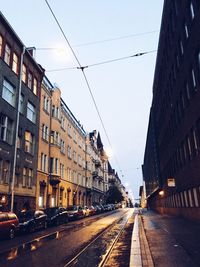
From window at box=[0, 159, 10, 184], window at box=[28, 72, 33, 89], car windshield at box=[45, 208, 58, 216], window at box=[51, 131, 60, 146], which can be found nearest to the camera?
window at box=[0, 159, 10, 184]

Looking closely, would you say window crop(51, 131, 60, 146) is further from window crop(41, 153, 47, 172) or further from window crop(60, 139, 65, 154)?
window crop(41, 153, 47, 172)

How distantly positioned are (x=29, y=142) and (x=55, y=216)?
9413 mm

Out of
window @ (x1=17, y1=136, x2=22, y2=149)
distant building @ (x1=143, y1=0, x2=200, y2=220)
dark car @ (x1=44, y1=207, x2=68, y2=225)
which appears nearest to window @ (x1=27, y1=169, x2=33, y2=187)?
window @ (x1=17, y1=136, x2=22, y2=149)

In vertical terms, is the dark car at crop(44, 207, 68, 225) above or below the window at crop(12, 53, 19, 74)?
below

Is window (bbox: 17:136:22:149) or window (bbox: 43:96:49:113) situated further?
window (bbox: 43:96:49:113)

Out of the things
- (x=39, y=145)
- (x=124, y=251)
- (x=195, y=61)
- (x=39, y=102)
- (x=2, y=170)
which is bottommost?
(x=124, y=251)

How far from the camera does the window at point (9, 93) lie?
86.8ft

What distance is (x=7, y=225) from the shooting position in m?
16.6

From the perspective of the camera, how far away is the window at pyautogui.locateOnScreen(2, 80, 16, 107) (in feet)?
86.8

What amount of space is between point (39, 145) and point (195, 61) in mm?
20609

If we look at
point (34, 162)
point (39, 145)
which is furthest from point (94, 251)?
point (39, 145)

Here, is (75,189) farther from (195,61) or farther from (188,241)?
(188,241)

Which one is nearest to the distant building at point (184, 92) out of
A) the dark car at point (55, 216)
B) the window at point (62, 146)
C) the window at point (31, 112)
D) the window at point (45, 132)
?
the dark car at point (55, 216)

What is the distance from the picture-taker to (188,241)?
41.5 feet
